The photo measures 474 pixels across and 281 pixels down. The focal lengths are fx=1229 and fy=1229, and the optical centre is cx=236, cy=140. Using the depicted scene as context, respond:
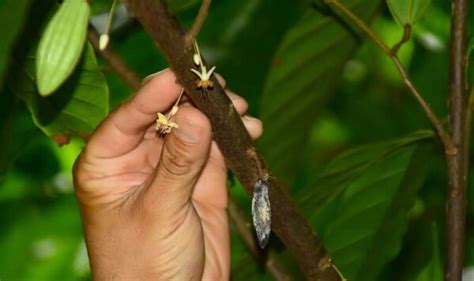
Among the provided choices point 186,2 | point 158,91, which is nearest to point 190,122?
point 158,91

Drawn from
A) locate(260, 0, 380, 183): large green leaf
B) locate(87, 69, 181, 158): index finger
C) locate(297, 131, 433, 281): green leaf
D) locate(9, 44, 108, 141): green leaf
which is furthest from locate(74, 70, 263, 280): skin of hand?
locate(260, 0, 380, 183): large green leaf

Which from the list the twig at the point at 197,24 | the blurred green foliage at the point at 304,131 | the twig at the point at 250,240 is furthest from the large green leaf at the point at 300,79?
the twig at the point at 197,24

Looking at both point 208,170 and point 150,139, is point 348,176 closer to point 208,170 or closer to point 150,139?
point 208,170

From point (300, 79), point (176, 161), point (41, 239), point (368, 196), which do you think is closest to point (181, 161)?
point (176, 161)

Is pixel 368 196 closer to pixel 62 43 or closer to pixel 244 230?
pixel 244 230

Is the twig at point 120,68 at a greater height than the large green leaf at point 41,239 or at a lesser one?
greater

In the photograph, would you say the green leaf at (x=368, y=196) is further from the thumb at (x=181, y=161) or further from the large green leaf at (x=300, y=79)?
the thumb at (x=181, y=161)
